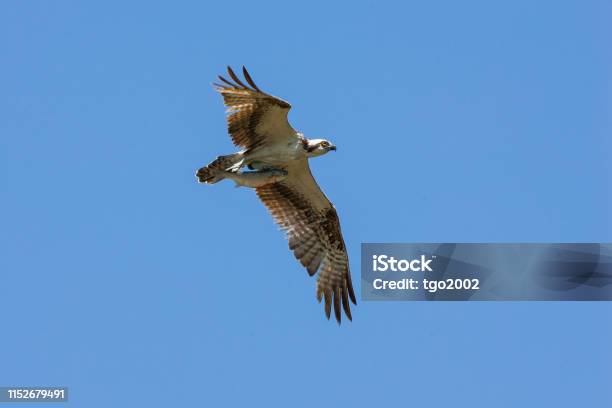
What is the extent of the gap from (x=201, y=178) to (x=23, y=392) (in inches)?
156

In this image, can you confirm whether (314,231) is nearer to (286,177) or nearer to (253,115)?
(286,177)

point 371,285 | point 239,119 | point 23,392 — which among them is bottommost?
point 23,392

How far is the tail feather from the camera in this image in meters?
24.4

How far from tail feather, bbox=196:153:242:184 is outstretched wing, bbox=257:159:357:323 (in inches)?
53.7

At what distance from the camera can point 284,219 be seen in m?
26.0

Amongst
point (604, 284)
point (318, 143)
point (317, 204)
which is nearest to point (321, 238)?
point (317, 204)

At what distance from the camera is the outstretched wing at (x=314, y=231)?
84.6 ft

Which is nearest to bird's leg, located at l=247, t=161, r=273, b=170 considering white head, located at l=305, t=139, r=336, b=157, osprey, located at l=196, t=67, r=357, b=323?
osprey, located at l=196, t=67, r=357, b=323

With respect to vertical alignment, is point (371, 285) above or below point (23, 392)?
above

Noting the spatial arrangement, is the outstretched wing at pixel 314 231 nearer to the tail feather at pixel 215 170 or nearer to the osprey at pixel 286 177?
the osprey at pixel 286 177

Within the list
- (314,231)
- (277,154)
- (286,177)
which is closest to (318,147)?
(277,154)

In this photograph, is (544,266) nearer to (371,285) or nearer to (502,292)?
(502,292)

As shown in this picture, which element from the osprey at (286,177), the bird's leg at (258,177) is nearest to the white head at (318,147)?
the osprey at (286,177)

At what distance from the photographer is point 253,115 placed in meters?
24.2
